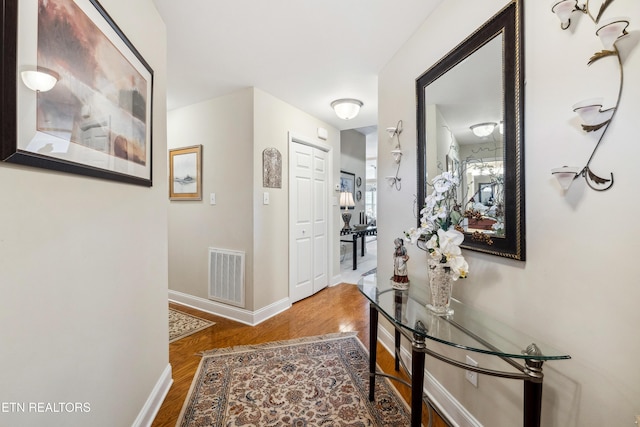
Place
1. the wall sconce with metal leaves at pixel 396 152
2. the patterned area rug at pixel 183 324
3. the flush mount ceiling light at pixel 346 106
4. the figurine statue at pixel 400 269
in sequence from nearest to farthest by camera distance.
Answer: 1. the figurine statue at pixel 400 269
2. the wall sconce with metal leaves at pixel 396 152
3. the patterned area rug at pixel 183 324
4. the flush mount ceiling light at pixel 346 106

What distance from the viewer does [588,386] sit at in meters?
0.89

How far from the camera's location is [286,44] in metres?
2.04

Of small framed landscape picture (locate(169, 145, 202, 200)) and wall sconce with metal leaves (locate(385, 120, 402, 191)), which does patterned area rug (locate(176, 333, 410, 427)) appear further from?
small framed landscape picture (locate(169, 145, 202, 200))

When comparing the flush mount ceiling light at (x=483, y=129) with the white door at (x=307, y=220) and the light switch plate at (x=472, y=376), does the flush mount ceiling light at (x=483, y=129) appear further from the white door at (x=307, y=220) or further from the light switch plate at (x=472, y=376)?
the white door at (x=307, y=220)

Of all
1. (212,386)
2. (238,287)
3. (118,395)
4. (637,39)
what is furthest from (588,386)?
(238,287)

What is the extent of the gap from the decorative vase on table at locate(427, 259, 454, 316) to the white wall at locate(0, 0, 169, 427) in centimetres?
149

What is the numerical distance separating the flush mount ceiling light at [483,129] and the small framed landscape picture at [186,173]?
286 cm

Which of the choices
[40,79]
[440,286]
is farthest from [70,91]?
[440,286]

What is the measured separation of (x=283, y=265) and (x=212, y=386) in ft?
5.00

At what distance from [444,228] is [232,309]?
2.44 meters

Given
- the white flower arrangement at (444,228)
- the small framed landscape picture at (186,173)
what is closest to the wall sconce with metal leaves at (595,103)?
the white flower arrangement at (444,228)

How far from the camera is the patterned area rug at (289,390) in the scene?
1.54 meters

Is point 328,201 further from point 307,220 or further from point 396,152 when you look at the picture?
point 396,152

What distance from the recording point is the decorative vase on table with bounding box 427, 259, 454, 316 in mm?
1280
